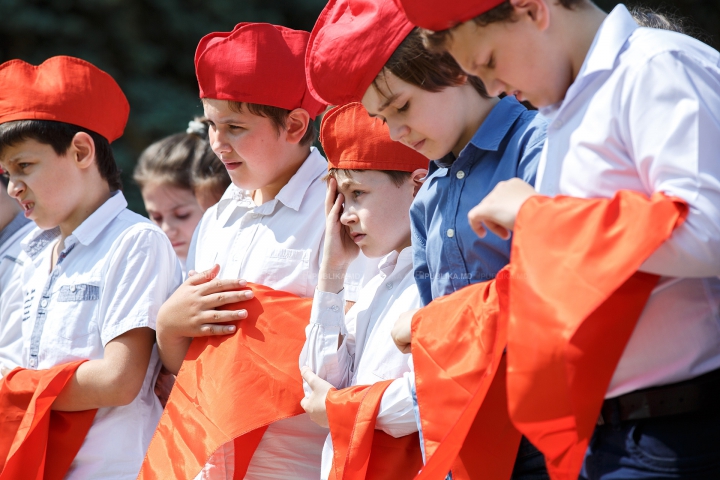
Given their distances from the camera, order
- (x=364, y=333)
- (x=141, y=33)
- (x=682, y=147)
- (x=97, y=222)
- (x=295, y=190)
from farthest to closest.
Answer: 1. (x=141, y=33)
2. (x=97, y=222)
3. (x=295, y=190)
4. (x=364, y=333)
5. (x=682, y=147)

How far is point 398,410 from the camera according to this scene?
1.96 metres

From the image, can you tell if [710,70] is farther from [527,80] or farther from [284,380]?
[284,380]

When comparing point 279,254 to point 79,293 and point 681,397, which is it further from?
point 681,397

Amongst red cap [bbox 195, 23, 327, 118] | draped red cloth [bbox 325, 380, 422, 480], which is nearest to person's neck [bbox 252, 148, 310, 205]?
red cap [bbox 195, 23, 327, 118]

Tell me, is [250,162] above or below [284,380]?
above

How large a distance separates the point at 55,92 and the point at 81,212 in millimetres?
419

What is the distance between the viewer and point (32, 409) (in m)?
2.50

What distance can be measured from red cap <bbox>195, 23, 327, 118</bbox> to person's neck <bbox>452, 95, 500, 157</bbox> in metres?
0.84

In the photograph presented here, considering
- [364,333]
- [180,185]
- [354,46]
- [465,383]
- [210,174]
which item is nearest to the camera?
[465,383]

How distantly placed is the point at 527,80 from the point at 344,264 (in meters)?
0.96

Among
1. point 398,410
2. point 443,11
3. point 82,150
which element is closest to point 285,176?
point 82,150

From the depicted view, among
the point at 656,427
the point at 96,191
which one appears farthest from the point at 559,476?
the point at 96,191

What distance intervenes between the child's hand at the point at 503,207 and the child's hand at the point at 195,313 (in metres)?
1.07

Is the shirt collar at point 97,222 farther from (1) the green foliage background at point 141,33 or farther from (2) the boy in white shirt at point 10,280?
(1) the green foliage background at point 141,33
